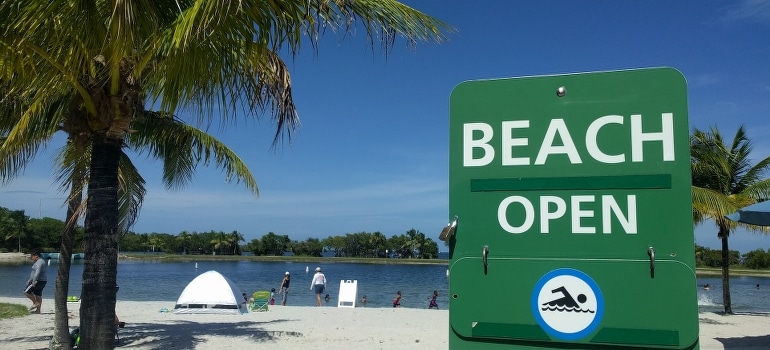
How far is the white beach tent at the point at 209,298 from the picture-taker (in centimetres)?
1869

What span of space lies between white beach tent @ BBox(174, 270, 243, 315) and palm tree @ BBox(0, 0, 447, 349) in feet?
41.3

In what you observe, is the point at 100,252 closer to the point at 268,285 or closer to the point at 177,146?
the point at 177,146

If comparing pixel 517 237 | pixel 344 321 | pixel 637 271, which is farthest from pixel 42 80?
pixel 344 321

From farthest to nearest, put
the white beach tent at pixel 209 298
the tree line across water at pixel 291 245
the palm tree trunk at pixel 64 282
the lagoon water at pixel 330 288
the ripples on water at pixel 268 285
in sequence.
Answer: the tree line across water at pixel 291 245
the ripples on water at pixel 268 285
the lagoon water at pixel 330 288
the white beach tent at pixel 209 298
the palm tree trunk at pixel 64 282

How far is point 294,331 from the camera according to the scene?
13.8 meters

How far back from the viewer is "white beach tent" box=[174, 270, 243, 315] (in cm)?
1869

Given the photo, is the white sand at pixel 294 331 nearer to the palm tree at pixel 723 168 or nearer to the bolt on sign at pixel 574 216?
the palm tree at pixel 723 168

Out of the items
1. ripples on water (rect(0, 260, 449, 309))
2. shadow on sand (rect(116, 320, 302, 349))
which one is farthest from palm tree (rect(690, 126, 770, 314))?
shadow on sand (rect(116, 320, 302, 349))

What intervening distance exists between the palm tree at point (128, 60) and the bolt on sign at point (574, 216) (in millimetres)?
2951

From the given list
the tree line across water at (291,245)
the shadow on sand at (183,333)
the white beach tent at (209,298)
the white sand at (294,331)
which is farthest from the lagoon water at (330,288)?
the tree line across water at (291,245)

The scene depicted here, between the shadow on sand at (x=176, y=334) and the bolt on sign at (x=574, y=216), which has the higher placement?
the bolt on sign at (x=574, y=216)

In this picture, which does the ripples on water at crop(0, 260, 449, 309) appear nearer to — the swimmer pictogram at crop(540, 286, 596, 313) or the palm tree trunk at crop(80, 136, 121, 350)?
the palm tree trunk at crop(80, 136, 121, 350)

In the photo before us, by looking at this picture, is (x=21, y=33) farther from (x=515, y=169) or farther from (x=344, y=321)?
(x=344, y=321)

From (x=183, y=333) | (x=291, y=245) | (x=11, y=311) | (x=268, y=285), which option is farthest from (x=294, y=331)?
(x=291, y=245)
